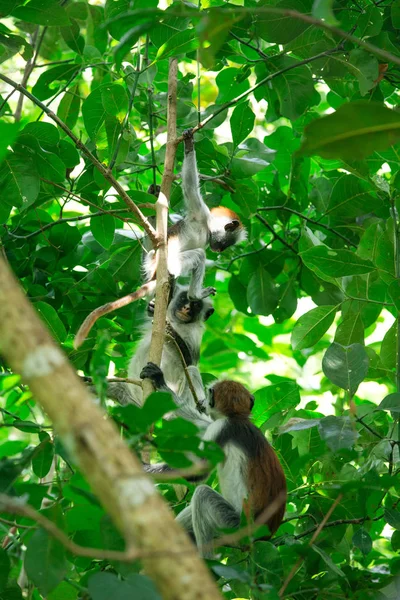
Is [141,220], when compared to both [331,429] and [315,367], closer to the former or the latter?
[331,429]

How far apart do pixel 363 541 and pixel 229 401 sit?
5.71ft

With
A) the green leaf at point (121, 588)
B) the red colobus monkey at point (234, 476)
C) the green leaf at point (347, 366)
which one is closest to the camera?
the green leaf at point (121, 588)

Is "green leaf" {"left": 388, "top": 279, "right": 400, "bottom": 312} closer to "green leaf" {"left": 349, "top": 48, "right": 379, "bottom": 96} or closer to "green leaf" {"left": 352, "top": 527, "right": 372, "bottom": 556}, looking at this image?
"green leaf" {"left": 349, "top": 48, "right": 379, "bottom": 96}

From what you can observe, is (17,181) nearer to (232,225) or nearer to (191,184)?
(191,184)

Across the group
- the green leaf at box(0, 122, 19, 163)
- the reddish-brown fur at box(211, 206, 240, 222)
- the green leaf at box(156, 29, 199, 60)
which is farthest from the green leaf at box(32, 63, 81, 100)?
the green leaf at box(0, 122, 19, 163)

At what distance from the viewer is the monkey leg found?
4500 millimetres

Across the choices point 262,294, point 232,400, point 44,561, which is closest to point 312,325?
point 232,400

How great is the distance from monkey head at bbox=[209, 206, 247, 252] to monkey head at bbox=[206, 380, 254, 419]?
1.60 m

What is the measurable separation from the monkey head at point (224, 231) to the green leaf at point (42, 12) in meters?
2.82

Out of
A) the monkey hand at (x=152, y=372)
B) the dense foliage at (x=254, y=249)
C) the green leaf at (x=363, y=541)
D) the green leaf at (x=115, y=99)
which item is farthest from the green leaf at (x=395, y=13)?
the green leaf at (x=363, y=541)

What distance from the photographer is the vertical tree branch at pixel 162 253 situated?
3.81 meters

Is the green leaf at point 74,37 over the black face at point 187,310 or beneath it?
over

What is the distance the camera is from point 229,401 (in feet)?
16.9

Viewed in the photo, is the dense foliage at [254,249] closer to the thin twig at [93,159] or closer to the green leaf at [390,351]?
the green leaf at [390,351]
